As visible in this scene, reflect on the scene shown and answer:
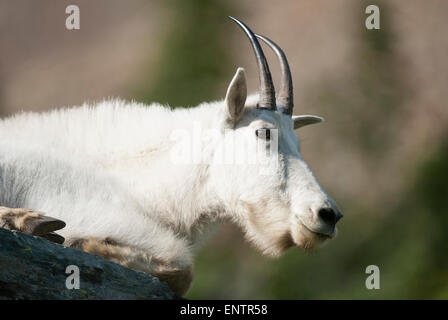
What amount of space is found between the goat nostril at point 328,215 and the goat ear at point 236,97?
1.13m

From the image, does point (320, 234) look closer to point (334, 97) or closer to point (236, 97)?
point (236, 97)

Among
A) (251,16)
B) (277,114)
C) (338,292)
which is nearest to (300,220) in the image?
(277,114)

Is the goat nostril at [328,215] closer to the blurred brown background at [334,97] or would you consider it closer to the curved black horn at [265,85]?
the curved black horn at [265,85]

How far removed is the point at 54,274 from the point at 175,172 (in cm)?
172

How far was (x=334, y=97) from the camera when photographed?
58.3 ft

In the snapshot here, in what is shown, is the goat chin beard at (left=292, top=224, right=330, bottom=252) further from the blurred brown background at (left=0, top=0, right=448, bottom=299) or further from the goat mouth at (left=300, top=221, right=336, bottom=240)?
the blurred brown background at (left=0, top=0, right=448, bottom=299)

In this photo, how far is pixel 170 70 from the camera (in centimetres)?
1967

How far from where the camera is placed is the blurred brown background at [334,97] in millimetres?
15852

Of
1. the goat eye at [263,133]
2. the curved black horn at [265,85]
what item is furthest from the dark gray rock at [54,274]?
the curved black horn at [265,85]
